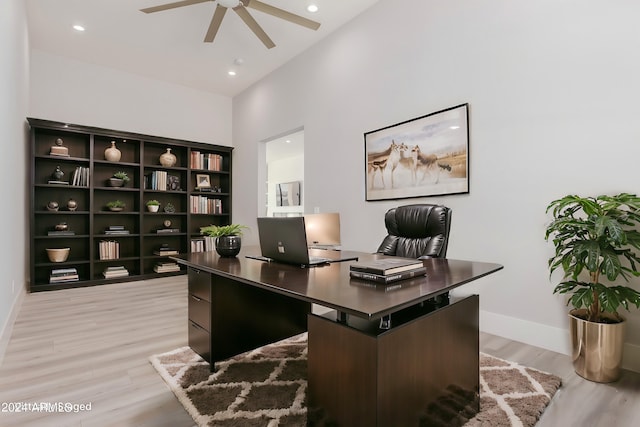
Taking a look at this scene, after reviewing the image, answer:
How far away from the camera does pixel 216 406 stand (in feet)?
5.25

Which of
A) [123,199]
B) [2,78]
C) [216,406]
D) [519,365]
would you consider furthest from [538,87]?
[123,199]

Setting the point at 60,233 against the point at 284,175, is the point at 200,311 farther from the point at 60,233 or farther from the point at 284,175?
the point at 284,175

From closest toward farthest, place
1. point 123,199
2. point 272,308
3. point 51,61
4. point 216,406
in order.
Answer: point 216,406, point 272,308, point 51,61, point 123,199

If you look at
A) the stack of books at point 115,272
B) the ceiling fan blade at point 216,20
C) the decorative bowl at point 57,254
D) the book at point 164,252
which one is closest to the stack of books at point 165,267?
the book at point 164,252

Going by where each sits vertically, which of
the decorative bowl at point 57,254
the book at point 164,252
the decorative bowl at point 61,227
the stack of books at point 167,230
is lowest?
the book at point 164,252

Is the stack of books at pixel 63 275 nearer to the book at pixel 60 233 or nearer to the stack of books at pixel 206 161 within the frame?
the book at pixel 60 233

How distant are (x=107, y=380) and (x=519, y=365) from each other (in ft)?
8.01

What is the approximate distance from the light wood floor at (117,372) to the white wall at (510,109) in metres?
0.45

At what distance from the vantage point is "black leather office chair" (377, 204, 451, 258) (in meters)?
2.22

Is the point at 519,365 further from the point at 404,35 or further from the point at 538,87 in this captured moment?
the point at 404,35

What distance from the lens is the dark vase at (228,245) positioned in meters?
2.05

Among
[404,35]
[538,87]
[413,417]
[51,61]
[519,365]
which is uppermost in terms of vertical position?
[51,61]

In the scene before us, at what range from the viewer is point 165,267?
5031mm

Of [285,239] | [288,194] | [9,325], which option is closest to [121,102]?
[9,325]
